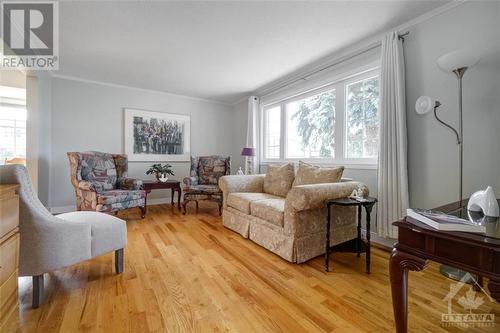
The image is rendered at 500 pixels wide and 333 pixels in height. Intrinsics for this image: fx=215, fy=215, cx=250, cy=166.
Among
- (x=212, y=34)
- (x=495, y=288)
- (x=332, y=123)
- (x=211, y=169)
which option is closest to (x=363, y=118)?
(x=332, y=123)

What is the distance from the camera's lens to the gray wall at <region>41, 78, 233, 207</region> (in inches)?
139

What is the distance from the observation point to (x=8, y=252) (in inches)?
41.3

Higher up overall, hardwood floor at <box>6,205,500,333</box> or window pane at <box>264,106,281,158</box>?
window pane at <box>264,106,281,158</box>

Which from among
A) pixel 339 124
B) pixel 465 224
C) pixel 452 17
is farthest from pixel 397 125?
pixel 465 224

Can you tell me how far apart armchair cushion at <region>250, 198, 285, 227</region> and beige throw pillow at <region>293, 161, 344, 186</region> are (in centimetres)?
42

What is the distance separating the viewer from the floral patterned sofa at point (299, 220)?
189cm

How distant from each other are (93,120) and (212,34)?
287 centimetres

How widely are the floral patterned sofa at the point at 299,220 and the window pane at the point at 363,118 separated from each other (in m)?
0.70

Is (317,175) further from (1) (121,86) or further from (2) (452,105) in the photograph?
(1) (121,86)

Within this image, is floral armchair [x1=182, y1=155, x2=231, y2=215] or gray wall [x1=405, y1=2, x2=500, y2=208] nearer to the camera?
gray wall [x1=405, y1=2, x2=500, y2=208]

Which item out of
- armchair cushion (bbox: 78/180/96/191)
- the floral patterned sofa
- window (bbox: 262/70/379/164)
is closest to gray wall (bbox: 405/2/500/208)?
window (bbox: 262/70/379/164)

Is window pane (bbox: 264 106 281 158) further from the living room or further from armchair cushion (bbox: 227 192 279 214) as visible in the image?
armchair cushion (bbox: 227 192 279 214)

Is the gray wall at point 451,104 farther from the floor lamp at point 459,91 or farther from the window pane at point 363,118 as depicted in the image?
the window pane at point 363,118

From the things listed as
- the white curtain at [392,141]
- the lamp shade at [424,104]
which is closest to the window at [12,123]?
the white curtain at [392,141]
